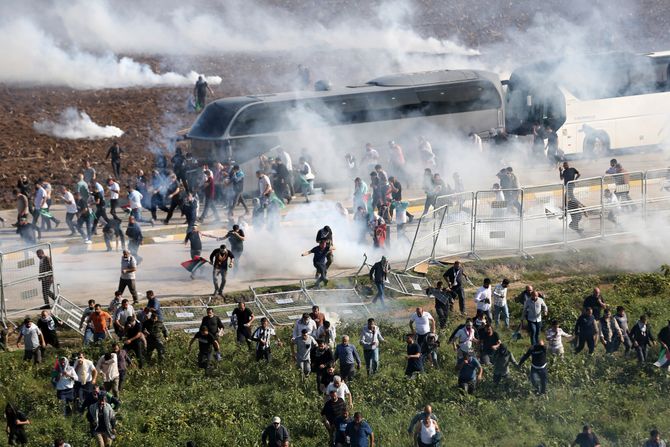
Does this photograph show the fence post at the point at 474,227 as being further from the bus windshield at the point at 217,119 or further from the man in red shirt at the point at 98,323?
the man in red shirt at the point at 98,323

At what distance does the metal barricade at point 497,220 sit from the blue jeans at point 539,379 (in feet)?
19.1

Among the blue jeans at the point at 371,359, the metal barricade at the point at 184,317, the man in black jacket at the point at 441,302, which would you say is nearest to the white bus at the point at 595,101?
the man in black jacket at the point at 441,302

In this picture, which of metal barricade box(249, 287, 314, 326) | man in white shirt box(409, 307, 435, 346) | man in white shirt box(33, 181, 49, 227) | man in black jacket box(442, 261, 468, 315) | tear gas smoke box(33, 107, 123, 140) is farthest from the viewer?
tear gas smoke box(33, 107, 123, 140)

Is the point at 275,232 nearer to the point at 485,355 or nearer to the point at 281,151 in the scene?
the point at 281,151

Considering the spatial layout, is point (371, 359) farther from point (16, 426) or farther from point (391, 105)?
point (391, 105)

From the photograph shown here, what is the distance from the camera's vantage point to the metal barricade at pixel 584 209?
2381 cm

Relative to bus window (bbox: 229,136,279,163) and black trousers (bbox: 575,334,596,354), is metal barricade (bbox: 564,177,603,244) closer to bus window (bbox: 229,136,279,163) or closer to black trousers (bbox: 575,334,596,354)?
black trousers (bbox: 575,334,596,354)

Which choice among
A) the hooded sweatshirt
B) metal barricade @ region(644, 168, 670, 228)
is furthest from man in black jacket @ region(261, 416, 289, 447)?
metal barricade @ region(644, 168, 670, 228)

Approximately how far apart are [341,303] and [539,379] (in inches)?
178

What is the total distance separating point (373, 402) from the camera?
17203 millimetres

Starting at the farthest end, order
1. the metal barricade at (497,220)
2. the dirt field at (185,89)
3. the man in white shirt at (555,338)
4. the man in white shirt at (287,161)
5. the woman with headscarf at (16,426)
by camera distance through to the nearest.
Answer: the dirt field at (185,89) < the man in white shirt at (287,161) < the metal barricade at (497,220) < the man in white shirt at (555,338) < the woman with headscarf at (16,426)

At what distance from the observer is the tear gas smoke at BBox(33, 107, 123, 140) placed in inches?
1455

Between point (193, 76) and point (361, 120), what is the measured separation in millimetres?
18285

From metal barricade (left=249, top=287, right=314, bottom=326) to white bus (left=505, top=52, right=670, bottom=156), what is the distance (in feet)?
45.1
